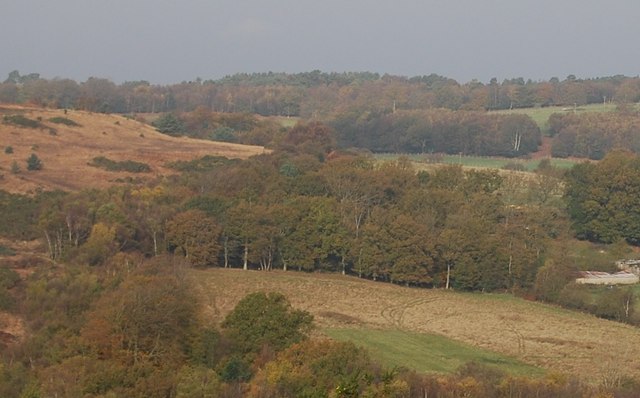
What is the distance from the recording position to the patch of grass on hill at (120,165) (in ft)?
194

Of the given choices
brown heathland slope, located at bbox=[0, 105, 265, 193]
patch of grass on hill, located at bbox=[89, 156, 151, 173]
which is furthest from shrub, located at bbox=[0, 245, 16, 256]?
patch of grass on hill, located at bbox=[89, 156, 151, 173]

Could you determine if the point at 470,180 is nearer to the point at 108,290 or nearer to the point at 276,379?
the point at 108,290

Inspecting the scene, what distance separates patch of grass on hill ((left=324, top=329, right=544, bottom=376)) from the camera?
29.3 m

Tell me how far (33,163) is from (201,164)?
11.6 meters

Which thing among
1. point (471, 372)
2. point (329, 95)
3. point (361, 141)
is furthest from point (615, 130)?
point (471, 372)

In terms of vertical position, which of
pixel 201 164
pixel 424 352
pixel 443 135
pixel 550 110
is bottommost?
pixel 424 352

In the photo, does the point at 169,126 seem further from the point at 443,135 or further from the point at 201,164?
the point at 443,135

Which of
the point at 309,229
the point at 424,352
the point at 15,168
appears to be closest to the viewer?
→ the point at 424,352

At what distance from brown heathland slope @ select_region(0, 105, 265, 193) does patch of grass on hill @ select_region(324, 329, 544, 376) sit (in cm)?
2751

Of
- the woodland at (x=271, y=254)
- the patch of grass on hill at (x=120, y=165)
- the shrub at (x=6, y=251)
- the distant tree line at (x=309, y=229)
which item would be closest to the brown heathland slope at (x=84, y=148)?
the patch of grass on hill at (x=120, y=165)

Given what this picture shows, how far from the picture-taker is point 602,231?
56000mm

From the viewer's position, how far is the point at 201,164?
201 feet

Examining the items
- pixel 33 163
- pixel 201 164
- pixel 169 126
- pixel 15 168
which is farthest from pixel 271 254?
pixel 169 126

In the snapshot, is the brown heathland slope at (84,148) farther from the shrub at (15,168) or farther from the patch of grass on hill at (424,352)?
the patch of grass on hill at (424,352)
